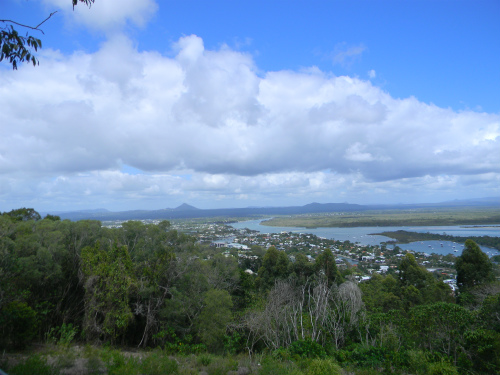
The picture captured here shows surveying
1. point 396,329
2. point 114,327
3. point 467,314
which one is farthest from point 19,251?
point 467,314

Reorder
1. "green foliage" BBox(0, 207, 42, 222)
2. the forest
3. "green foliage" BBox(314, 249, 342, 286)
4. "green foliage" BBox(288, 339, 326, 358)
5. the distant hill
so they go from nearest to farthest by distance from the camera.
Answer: the forest
"green foliage" BBox(288, 339, 326, 358)
"green foliage" BBox(0, 207, 42, 222)
"green foliage" BBox(314, 249, 342, 286)
the distant hill

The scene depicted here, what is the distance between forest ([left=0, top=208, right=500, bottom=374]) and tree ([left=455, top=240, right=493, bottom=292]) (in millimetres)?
49

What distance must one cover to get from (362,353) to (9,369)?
6.90 m

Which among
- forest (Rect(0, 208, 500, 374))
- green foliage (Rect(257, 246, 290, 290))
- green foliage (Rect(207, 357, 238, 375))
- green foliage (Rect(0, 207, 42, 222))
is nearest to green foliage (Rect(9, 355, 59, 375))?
forest (Rect(0, 208, 500, 374))

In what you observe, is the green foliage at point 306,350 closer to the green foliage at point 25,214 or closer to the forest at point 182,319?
the forest at point 182,319

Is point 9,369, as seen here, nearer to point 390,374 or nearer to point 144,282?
point 144,282

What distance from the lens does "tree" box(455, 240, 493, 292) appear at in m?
13.8

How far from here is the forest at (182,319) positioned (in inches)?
235

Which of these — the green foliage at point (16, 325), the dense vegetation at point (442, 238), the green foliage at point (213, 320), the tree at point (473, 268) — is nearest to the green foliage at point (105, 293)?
the green foliage at point (16, 325)

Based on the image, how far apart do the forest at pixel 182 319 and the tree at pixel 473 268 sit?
5 cm

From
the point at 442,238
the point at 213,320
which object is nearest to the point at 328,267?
the point at 213,320

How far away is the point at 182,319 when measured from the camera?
32.2ft

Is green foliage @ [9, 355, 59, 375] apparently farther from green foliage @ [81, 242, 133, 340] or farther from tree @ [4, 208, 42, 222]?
tree @ [4, 208, 42, 222]

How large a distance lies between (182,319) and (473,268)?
1413 centimetres
